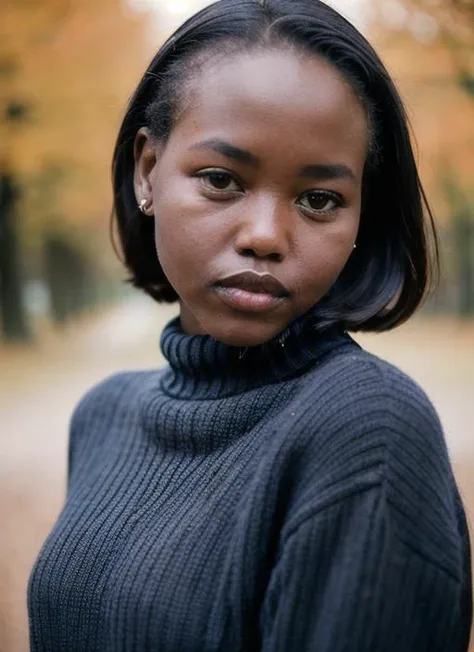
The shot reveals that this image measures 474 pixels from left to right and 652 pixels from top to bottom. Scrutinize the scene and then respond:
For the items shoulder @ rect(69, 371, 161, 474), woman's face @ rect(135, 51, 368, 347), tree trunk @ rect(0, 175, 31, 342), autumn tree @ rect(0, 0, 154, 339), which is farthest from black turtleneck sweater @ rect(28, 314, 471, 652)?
tree trunk @ rect(0, 175, 31, 342)

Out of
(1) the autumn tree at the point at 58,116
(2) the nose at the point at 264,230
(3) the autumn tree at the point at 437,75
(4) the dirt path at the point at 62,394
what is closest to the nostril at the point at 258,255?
(2) the nose at the point at 264,230

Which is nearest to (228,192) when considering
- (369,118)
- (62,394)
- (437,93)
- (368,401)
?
(369,118)

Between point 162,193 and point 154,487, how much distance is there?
466 mm

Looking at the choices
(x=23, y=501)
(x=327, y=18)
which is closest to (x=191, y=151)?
(x=327, y=18)

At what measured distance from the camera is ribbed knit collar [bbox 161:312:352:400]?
4.84 ft

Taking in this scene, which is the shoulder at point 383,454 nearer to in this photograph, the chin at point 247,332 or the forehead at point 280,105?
the chin at point 247,332

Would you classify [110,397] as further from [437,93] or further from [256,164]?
[437,93]

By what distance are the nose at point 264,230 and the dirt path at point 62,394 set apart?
2.67 meters

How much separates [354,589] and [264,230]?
493 millimetres

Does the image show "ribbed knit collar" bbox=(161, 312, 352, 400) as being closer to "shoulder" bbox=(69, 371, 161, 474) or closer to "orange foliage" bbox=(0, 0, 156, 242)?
"shoulder" bbox=(69, 371, 161, 474)

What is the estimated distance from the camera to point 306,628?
1230 mm

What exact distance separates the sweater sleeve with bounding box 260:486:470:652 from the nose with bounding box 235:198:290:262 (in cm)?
36

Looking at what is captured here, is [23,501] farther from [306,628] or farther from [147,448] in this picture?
[306,628]

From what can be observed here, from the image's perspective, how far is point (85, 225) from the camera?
5863 millimetres
